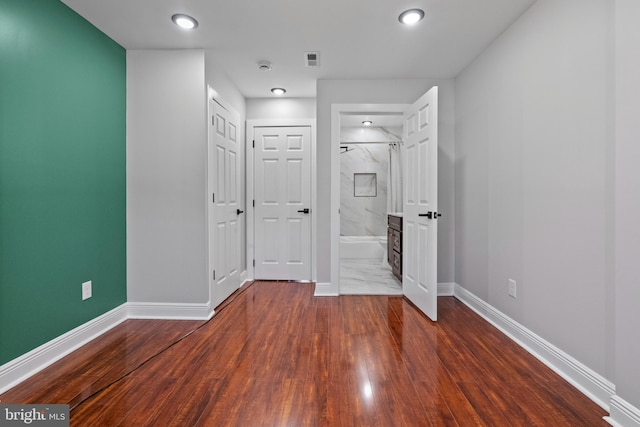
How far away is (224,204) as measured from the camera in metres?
3.33

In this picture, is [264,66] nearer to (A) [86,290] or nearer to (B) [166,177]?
(B) [166,177]

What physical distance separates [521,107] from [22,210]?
3361 mm

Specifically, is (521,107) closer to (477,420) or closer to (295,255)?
(477,420)

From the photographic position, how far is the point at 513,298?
2.39m

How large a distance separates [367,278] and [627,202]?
314cm

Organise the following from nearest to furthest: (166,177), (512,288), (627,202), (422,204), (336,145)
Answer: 1. (627,202)
2. (512,288)
3. (166,177)
4. (422,204)
5. (336,145)

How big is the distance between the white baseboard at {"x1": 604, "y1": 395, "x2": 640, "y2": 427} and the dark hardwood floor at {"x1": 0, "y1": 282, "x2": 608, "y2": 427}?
0.07 meters

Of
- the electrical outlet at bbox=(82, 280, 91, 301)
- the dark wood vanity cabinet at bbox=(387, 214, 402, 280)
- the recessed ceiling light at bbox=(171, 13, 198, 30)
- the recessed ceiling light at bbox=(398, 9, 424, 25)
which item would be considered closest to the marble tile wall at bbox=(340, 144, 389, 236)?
the dark wood vanity cabinet at bbox=(387, 214, 402, 280)

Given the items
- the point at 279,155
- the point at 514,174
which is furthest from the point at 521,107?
the point at 279,155

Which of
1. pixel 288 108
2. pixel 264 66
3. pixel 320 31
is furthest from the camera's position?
pixel 288 108

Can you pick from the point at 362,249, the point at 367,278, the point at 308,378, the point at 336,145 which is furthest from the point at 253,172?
the point at 308,378

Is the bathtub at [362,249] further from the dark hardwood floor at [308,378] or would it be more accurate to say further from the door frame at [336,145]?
the dark hardwood floor at [308,378]

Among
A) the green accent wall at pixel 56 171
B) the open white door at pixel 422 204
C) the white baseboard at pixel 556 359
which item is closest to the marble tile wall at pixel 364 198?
the open white door at pixel 422 204

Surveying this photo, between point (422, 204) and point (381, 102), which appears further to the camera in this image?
point (381, 102)
